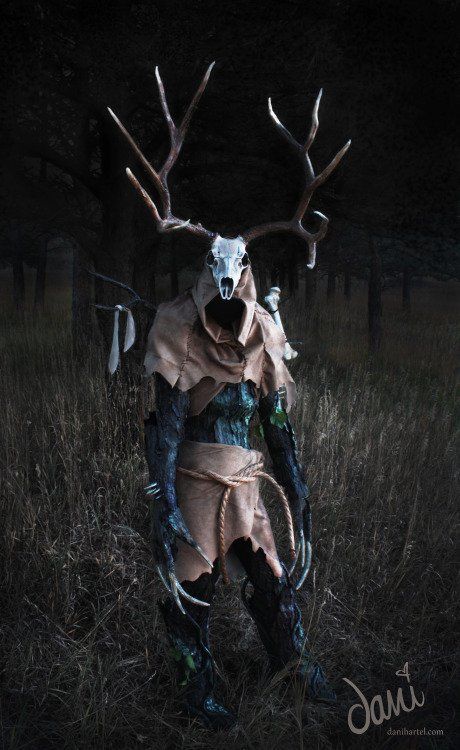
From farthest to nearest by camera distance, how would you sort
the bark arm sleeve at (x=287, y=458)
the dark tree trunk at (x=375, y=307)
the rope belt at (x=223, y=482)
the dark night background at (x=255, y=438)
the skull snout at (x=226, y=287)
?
the dark tree trunk at (x=375, y=307) < the dark night background at (x=255, y=438) < the bark arm sleeve at (x=287, y=458) < the rope belt at (x=223, y=482) < the skull snout at (x=226, y=287)

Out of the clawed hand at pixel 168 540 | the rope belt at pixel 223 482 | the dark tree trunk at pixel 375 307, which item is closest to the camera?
the clawed hand at pixel 168 540

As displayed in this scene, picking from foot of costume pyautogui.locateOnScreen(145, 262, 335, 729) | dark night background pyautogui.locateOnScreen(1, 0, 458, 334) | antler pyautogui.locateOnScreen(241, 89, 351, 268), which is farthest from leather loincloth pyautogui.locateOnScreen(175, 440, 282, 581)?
dark night background pyautogui.locateOnScreen(1, 0, 458, 334)

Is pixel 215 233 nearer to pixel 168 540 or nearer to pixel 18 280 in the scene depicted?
pixel 168 540

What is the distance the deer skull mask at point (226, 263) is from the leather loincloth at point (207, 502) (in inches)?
18.5

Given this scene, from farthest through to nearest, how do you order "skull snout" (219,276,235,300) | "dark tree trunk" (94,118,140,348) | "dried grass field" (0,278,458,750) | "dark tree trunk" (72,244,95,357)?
"dark tree trunk" (72,244,95,357), "dark tree trunk" (94,118,140,348), "dried grass field" (0,278,458,750), "skull snout" (219,276,235,300)

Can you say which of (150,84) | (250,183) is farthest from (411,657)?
(150,84)

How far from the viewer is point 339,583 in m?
2.79

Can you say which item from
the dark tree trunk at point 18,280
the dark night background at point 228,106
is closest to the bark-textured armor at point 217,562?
the dark night background at point 228,106

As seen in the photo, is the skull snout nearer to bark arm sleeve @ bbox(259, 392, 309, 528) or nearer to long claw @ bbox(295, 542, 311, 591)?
bark arm sleeve @ bbox(259, 392, 309, 528)

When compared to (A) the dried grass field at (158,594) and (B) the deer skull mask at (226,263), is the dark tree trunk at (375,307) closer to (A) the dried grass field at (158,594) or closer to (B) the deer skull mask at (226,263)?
(A) the dried grass field at (158,594)

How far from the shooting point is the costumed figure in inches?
64.3

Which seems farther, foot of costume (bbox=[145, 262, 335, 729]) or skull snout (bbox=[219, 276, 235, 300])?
foot of costume (bbox=[145, 262, 335, 729])

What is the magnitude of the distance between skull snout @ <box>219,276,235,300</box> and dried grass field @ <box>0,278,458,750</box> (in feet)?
3.61

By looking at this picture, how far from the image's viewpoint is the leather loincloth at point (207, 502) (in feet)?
5.68
